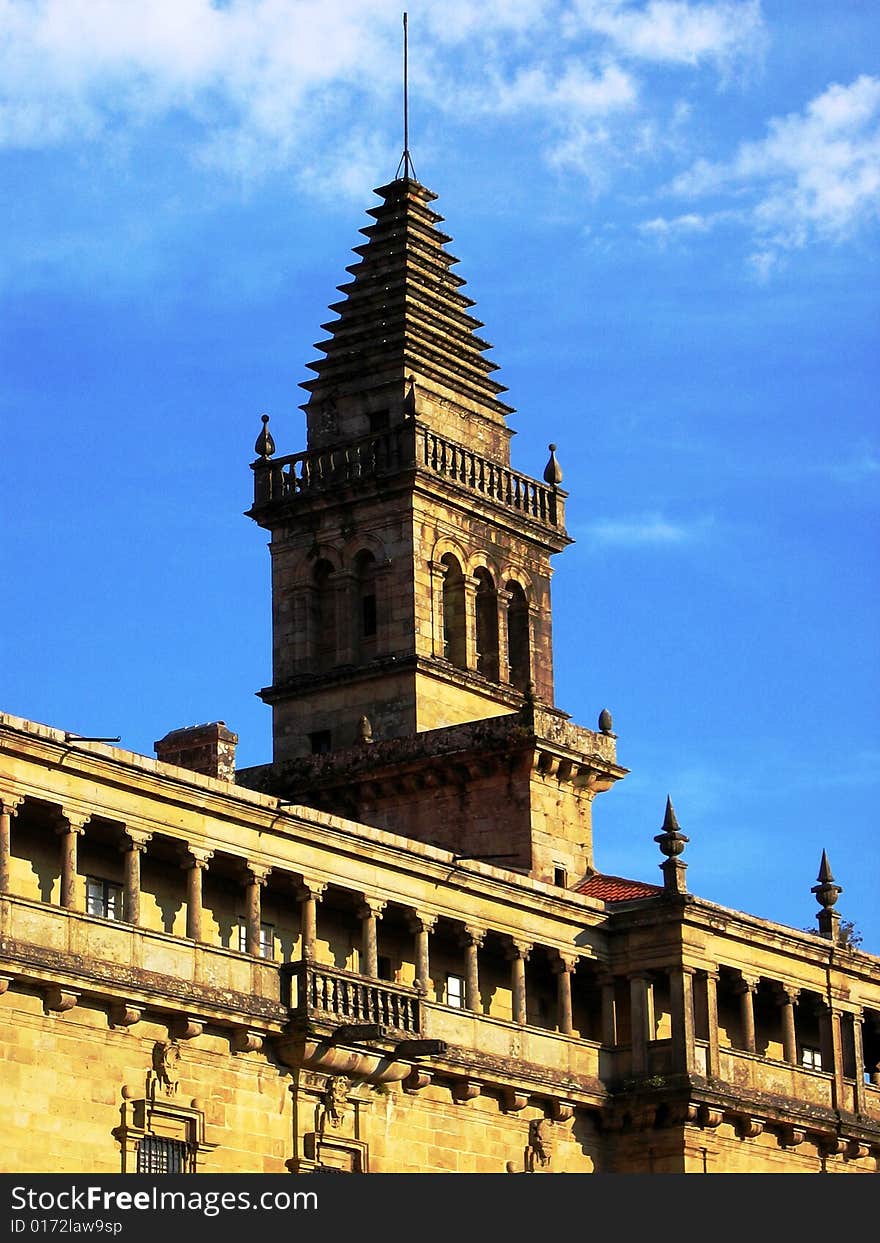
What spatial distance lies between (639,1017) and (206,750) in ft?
33.4

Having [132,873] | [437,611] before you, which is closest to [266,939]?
[132,873]

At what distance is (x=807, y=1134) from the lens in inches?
2584

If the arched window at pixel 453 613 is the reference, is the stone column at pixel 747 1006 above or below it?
below

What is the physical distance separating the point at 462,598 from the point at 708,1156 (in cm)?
1571

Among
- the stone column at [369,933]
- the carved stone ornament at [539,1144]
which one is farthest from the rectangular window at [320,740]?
the stone column at [369,933]

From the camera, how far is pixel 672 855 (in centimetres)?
6444

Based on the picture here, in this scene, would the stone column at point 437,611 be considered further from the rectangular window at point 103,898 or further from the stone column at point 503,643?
the rectangular window at point 103,898

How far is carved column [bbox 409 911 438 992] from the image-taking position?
5888 cm

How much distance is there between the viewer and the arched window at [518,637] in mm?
74125

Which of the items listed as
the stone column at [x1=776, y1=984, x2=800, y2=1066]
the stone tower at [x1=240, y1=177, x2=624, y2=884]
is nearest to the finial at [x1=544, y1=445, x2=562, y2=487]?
the stone tower at [x1=240, y1=177, x2=624, y2=884]

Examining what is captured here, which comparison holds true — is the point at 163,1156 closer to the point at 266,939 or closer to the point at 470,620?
the point at 266,939

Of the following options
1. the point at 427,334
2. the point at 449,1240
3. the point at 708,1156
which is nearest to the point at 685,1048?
the point at 708,1156

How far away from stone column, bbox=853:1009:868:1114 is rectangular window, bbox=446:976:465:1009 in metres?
10.7

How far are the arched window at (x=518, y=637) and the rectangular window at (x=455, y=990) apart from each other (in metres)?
13.4
